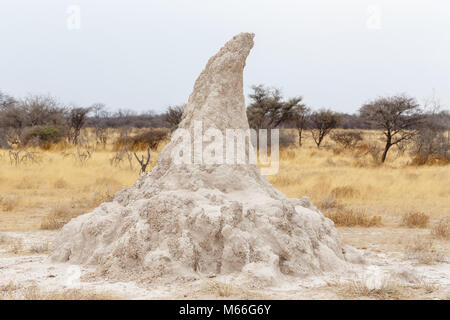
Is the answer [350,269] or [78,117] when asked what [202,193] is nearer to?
[350,269]

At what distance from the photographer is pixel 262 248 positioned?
4207mm

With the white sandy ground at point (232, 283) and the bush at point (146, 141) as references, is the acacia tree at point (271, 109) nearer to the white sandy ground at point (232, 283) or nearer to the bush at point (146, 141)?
the bush at point (146, 141)

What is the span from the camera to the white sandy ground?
3.67 meters

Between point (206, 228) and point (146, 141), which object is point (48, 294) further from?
point (146, 141)

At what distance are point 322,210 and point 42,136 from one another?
15495 millimetres

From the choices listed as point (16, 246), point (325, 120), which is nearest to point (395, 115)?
point (325, 120)

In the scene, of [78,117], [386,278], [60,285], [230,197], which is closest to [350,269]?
[386,278]

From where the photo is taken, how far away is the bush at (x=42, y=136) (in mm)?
20016

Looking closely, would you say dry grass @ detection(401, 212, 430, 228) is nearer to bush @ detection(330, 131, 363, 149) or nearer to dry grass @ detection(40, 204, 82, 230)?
dry grass @ detection(40, 204, 82, 230)

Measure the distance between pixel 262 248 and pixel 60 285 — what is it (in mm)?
1689

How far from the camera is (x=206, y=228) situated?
168 inches

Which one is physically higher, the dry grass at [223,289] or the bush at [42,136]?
the bush at [42,136]

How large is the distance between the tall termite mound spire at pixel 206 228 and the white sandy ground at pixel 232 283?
14cm

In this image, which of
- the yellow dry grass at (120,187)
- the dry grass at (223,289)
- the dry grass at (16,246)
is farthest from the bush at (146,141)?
the dry grass at (223,289)
